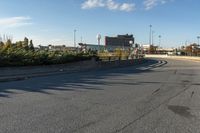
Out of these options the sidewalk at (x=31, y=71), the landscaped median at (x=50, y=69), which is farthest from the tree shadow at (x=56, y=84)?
the landscaped median at (x=50, y=69)

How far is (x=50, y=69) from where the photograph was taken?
28797 millimetres

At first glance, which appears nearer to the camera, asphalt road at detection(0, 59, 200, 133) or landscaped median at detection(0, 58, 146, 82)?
asphalt road at detection(0, 59, 200, 133)

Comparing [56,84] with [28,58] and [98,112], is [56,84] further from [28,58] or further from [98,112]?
[28,58]

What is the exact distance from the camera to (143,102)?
11.6m

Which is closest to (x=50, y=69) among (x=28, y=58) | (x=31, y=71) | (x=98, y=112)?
(x=28, y=58)

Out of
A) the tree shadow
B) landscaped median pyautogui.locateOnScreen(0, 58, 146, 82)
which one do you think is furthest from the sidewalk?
the tree shadow

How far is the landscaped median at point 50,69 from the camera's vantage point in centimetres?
2244

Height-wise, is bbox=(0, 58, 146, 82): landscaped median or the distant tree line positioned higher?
the distant tree line

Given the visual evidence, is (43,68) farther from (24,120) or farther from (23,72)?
(24,120)

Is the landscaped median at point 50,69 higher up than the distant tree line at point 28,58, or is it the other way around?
the distant tree line at point 28,58

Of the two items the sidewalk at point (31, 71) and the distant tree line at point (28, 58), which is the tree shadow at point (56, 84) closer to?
the sidewalk at point (31, 71)

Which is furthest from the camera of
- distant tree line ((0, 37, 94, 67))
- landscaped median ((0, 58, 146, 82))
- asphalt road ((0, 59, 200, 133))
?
distant tree line ((0, 37, 94, 67))

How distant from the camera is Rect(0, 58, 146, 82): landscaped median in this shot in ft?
73.6

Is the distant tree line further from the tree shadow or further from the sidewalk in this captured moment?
the tree shadow
